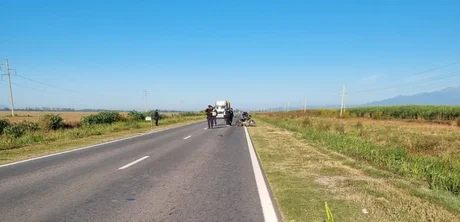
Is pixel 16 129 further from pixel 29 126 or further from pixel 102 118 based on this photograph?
pixel 102 118

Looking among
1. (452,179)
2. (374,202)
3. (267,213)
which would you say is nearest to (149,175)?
(267,213)

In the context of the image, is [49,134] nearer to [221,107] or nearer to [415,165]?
[415,165]

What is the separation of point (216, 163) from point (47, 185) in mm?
4488

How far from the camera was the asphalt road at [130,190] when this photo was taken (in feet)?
15.0

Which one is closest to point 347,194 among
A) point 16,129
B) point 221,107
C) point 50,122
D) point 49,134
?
point 49,134

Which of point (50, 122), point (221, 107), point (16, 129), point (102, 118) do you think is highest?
point (221, 107)

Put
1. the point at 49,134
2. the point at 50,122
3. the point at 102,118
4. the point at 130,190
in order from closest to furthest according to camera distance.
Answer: the point at 130,190 → the point at 49,134 → the point at 50,122 → the point at 102,118

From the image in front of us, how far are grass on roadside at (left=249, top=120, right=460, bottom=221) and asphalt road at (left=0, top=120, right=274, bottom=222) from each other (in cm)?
62

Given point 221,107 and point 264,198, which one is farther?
point 221,107

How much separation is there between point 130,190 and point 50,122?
27.3 metres

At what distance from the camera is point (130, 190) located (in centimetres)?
602

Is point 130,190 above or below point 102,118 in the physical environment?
above

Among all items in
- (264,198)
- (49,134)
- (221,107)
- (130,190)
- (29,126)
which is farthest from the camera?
(221,107)

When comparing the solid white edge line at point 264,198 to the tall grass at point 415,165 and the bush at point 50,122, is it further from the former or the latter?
the bush at point 50,122
